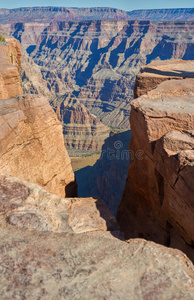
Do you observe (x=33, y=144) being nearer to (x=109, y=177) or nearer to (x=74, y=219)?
(x=74, y=219)

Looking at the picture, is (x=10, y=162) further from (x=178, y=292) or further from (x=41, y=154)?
(x=178, y=292)

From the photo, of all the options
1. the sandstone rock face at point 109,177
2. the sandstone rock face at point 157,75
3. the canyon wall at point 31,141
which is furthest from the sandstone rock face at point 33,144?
the sandstone rock face at point 109,177

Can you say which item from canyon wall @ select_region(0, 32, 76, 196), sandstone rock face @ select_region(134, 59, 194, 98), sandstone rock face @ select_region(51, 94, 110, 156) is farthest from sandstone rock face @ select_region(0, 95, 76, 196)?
sandstone rock face @ select_region(51, 94, 110, 156)

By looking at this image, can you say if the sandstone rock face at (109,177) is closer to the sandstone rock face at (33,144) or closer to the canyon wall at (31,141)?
the canyon wall at (31,141)

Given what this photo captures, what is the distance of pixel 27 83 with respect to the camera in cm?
11756

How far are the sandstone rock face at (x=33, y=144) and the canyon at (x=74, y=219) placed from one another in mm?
40

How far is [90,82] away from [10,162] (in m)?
193

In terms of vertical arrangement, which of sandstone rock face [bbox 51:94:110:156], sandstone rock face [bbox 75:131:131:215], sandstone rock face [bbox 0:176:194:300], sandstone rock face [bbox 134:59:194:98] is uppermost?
sandstone rock face [bbox 134:59:194:98]

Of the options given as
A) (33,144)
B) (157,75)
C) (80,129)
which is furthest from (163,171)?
(80,129)

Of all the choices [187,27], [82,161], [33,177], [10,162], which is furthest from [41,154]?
[187,27]

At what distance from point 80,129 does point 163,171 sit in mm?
101574

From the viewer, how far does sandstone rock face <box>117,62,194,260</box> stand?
7926 millimetres

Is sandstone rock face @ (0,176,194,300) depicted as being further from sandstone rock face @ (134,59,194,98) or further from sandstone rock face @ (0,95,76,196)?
sandstone rock face @ (134,59,194,98)

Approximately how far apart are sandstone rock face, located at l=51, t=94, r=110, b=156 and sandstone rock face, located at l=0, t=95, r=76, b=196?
3515 inches
